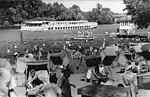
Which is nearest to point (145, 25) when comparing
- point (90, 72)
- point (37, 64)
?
point (90, 72)

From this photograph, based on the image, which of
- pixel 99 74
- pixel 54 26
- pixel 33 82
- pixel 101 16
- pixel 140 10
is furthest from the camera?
pixel 101 16

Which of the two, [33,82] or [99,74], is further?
[99,74]

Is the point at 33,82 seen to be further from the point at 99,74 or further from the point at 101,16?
the point at 101,16

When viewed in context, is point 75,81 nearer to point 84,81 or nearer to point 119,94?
point 84,81

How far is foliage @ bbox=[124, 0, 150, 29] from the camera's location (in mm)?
21219

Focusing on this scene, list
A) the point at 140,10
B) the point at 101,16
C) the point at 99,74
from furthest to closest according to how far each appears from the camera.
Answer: the point at 101,16, the point at 140,10, the point at 99,74

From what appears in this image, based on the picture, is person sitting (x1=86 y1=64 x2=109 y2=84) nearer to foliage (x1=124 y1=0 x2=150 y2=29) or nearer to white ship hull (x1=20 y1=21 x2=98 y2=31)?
foliage (x1=124 y1=0 x2=150 y2=29)

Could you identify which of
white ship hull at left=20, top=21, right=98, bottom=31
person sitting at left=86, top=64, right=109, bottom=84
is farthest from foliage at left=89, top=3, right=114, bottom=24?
person sitting at left=86, top=64, right=109, bottom=84

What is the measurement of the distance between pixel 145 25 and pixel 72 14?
5341cm

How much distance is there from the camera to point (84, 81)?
28.6 feet

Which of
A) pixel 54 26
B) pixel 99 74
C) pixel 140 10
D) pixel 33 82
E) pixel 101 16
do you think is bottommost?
pixel 54 26

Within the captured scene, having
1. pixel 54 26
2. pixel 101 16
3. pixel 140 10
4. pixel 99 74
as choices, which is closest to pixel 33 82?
pixel 99 74

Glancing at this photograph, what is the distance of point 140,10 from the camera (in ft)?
71.1

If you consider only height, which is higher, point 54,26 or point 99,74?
point 99,74
